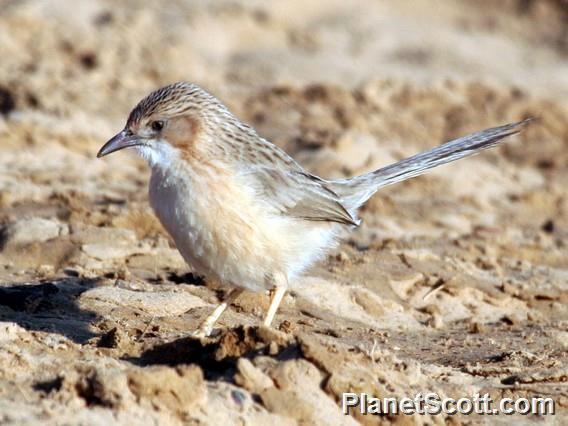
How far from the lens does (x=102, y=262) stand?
8164 mm

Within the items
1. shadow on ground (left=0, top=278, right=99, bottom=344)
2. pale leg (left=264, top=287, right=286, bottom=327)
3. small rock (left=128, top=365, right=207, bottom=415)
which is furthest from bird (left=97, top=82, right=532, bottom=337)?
small rock (left=128, top=365, right=207, bottom=415)

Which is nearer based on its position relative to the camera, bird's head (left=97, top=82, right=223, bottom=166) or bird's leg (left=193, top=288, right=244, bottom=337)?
bird's leg (left=193, top=288, right=244, bottom=337)

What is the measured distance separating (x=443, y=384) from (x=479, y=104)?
27.4 feet

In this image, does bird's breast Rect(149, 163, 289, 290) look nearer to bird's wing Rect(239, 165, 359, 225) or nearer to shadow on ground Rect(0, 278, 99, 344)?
bird's wing Rect(239, 165, 359, 225)

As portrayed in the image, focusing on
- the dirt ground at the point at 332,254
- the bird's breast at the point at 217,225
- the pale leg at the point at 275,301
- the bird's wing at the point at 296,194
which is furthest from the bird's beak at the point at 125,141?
the pale leg at the point at 275,301

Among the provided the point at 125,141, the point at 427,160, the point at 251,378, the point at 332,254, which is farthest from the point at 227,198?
the point at 332,254

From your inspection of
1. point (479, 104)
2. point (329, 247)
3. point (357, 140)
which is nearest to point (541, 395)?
point (329, 247)

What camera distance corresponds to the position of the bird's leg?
261 inches

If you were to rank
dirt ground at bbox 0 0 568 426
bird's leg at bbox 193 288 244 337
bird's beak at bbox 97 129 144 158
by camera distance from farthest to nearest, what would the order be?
bird's beak at bbox 97 129 144 158 → bird's leg at bbox 193 288 244 337 → dirt ground at bbox 0 0 568 426

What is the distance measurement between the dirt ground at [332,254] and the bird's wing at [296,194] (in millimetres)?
726

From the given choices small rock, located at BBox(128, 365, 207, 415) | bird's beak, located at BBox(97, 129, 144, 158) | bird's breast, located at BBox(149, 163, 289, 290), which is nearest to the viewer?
small rock, located at BBox(128, 365, 207, 415)

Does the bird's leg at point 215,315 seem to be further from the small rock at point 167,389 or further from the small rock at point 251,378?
the small rock at point 167,389

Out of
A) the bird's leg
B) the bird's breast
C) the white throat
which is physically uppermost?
the white throat

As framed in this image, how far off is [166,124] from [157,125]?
0.23ft
